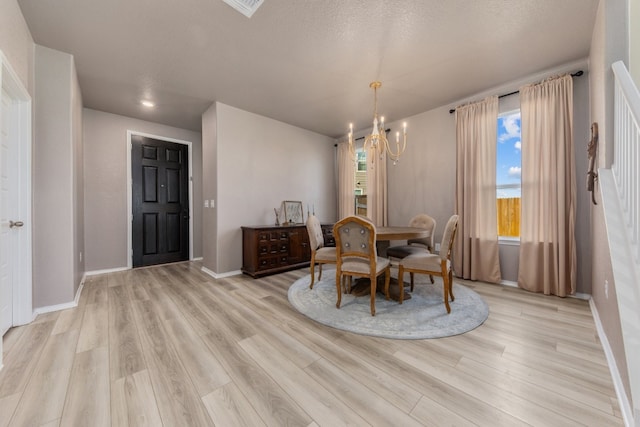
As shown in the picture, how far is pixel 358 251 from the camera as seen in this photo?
7.88 ft

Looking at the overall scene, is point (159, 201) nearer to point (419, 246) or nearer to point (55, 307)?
point (55, 307)

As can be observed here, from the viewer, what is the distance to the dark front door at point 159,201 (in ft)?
13.9

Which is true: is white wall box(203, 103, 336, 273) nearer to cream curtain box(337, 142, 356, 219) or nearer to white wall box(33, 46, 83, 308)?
cream curtain box(337, 142, 356, 219)

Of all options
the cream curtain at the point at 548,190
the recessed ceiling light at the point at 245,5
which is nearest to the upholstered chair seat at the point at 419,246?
the cream curtain at the point at 548,190

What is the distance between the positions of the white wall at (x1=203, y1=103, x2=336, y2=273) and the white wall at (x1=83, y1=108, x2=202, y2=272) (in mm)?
1481

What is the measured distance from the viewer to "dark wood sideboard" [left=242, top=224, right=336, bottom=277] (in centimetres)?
364

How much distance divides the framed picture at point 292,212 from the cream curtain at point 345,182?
1.02m

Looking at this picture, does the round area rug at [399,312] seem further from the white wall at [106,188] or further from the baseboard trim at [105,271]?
the white wall at [106,188]

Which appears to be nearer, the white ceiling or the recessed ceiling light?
the recessed ceiling light

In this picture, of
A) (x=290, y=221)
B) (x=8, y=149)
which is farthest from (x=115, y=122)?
(x=290, y=221)

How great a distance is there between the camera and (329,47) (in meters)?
2.43

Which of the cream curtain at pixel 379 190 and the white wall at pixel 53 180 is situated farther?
the cream curtain at pixel 379 190

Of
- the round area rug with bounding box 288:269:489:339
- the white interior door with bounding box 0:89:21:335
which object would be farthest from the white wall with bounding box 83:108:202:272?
the round area rug with bounding box 288:269:489:339

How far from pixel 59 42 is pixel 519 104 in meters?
5.14
